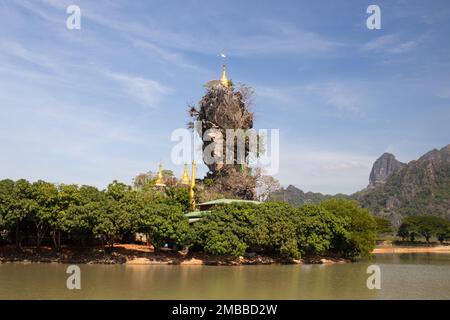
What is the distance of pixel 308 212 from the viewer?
130 feet

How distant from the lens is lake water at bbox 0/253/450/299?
20.2m

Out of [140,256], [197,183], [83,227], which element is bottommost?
[140,256]

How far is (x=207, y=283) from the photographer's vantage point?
957 inches

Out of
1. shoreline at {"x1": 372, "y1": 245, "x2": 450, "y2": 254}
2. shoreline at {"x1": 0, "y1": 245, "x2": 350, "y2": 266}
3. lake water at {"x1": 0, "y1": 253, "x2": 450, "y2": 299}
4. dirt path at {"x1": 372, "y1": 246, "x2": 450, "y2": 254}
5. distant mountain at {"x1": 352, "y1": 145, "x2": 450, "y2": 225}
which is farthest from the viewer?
distant mountain at {"x1": 352, "y1": 145, "x2": 450, "y2": 225}

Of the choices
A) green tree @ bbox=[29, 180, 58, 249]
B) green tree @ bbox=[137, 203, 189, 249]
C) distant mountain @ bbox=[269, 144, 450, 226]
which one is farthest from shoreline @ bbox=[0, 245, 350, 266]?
distant mountain @ bbox=[269, 144, 450, 226]

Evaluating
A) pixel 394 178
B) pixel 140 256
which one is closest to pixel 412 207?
pixel 394 178

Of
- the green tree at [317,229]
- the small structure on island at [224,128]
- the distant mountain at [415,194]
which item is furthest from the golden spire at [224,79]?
the distant mountain at [415,194]

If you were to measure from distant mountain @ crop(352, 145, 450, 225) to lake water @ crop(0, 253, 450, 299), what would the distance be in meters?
100

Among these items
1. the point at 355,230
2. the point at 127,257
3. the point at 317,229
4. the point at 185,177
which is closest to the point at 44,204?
the point at 127,257

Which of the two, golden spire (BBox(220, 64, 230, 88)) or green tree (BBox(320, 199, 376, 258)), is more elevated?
golden spire (BBox(220, 64, 230, 88))

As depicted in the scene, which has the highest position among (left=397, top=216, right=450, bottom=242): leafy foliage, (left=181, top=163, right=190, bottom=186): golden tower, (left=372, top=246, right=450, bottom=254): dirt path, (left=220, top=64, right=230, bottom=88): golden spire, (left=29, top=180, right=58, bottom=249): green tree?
(left=220, top=64, right=230, bottom=88): golden spire

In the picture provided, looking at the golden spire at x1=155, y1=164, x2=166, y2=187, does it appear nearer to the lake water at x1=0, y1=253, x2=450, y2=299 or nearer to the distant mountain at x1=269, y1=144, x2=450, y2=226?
the lake water at x1=0, y1=253, x2=450, y2=299
